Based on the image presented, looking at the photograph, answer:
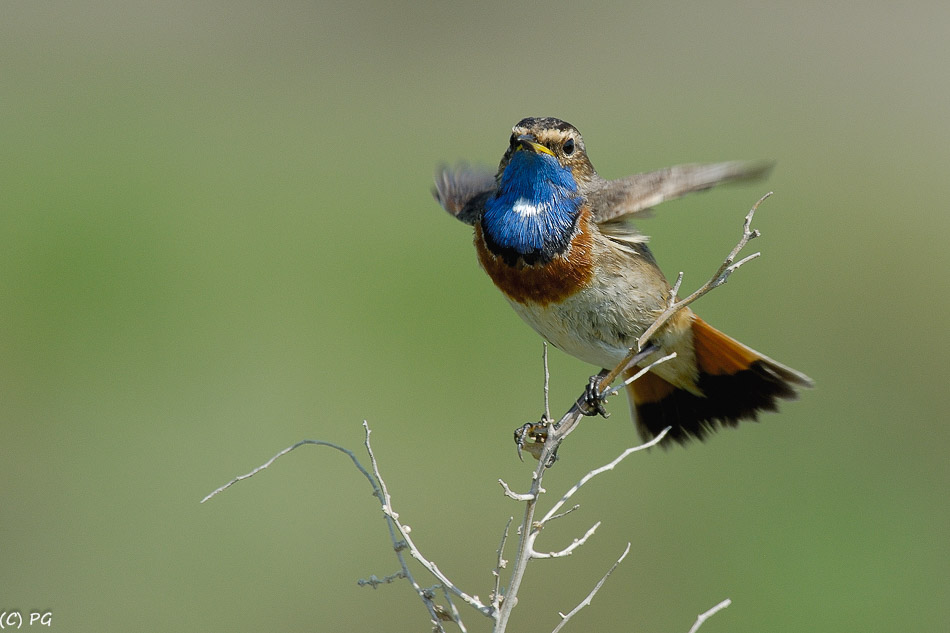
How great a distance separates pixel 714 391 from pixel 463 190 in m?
1.48

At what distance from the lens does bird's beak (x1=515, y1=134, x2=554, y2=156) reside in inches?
192

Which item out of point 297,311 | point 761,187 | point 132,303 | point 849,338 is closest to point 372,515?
point 297,311

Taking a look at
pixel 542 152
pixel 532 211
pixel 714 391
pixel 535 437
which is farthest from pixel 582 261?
pixel 714 391

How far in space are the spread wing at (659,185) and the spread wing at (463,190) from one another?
66 centimetres

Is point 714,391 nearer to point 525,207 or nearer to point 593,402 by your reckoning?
point 593,402

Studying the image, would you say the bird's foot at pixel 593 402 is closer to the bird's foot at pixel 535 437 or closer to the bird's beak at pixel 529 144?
the bird's foot at pixel 535 437

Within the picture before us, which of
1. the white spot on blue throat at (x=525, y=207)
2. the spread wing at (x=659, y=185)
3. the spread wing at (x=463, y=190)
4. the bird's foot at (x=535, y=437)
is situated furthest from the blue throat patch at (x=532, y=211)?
the bird's foot at (x=535, y=437)

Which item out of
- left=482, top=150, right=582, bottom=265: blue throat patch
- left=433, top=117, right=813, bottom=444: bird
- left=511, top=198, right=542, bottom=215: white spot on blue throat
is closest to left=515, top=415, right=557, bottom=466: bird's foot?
left=433, top=117, right=813, bottom=444: bird

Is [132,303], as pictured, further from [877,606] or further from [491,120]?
[877,606]

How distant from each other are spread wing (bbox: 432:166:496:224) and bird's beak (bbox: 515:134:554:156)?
1.66 feet

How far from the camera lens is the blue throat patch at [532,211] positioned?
16.1 ft

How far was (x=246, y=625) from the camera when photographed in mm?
8391

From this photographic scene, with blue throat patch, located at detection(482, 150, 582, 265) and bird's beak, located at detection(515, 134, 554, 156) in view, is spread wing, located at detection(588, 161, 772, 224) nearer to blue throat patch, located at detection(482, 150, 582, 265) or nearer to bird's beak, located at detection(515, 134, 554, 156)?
blue throat patch, located at detection(482, 150, 582, 265)

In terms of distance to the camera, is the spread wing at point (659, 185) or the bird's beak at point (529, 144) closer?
the spread wing at point (659, 185)
